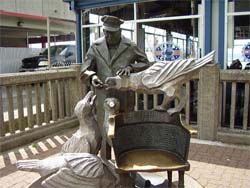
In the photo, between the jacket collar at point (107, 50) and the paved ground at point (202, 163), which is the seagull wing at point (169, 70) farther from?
the paved ground at point (202, 163)

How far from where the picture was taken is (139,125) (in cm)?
288

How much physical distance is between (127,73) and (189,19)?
14.4 ft

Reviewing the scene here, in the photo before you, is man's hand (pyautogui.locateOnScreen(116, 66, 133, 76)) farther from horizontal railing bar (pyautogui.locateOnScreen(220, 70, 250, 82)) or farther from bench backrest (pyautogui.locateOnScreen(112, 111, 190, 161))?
horizontal railing bar (pyautogui.locateOnScreen(220, 70, 250, 82))

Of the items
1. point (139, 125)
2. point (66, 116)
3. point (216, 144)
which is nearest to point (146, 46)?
point (66, 116)

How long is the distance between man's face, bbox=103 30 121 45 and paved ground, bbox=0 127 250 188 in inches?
68.2

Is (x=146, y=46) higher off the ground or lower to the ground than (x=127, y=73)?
higher

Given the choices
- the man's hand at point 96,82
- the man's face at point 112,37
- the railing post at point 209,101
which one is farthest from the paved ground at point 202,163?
the man's face at point 112,37

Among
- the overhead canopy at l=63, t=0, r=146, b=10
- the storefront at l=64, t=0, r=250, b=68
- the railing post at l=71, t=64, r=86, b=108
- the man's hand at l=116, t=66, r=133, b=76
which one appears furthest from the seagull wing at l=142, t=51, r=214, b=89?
the overhead canopy at l=63, t=0, r=146, b=10

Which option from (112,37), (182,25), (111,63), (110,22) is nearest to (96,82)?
(111,63)

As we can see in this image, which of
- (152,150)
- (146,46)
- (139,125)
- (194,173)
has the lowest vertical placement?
(194,173)

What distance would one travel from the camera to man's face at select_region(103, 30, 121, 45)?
2.90 metres

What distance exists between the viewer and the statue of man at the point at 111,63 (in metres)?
2.96

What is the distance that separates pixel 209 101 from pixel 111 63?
255 cm

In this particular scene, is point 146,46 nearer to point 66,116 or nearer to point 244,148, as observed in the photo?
point 66,116
